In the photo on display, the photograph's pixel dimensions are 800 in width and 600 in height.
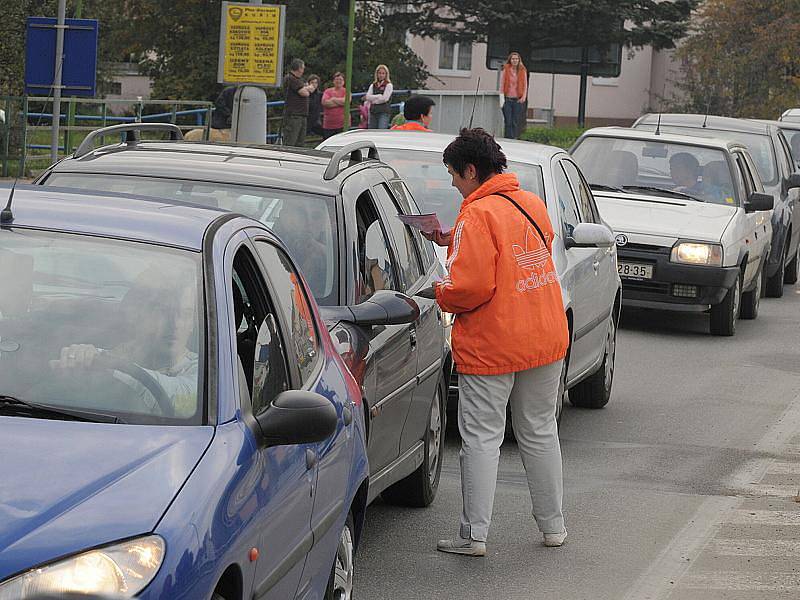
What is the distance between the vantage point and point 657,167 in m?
15.6

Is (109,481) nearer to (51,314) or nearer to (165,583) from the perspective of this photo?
(165,583)

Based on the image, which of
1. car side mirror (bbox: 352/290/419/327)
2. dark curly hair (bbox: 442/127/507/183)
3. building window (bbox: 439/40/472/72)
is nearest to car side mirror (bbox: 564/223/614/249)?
dark curly hair (bbox: 442/127/507/183)

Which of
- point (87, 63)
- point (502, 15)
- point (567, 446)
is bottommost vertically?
point (567, 446)

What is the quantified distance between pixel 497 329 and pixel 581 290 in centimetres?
335

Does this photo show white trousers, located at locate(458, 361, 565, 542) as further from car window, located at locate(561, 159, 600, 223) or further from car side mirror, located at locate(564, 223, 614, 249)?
car window, located at locate(561, 159, 600, 223)

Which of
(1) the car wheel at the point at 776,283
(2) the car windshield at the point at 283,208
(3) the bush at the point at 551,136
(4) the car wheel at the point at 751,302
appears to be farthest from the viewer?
(3) the bush at the point at 551,136

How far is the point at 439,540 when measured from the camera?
23.3 ft

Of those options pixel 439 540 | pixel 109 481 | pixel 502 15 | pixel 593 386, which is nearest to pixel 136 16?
pixel 502 15

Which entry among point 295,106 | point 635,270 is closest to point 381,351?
point 635,270

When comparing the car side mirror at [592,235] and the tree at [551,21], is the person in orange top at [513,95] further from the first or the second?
the car side mirror at [592,235]

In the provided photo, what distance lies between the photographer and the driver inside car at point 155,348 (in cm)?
410

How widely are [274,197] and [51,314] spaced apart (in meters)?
2.41

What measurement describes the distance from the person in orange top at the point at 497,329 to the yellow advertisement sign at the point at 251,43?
38.4ft

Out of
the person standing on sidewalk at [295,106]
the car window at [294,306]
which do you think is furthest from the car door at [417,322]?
the person standing on sidewalk at [295,106]
